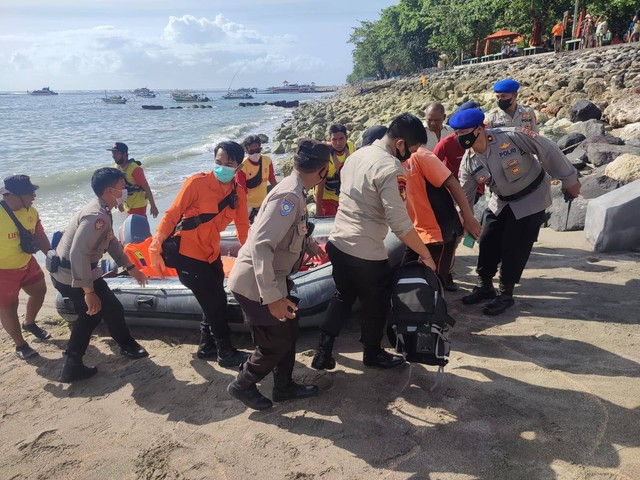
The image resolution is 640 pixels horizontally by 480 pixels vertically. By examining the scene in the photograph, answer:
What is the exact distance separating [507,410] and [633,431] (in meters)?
0.57

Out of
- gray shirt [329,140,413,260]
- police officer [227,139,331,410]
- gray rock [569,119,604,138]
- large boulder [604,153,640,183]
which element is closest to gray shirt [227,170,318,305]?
police officer [227,139,331,410]

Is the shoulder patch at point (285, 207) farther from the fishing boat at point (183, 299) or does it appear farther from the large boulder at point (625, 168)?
the large boulder at point (625, 168)

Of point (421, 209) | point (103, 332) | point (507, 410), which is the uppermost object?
point (421, 209)

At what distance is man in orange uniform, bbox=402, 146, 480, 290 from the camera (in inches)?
113

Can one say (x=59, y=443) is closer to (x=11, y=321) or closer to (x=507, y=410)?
(x=11, y=321)

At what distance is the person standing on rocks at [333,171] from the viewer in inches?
189

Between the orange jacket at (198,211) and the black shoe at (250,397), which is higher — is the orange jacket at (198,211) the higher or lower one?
the higher one

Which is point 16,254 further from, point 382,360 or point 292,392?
point 382,360

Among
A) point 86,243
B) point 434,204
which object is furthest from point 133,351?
point 434,204

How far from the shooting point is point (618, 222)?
14.8 feet

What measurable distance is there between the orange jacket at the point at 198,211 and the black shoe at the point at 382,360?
1259 mm

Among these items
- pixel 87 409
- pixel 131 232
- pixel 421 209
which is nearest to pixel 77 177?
pixel 131 232

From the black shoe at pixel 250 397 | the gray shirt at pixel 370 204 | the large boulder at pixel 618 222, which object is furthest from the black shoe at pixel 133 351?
the large boulder at pixel 618 222

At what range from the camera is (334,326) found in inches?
117
